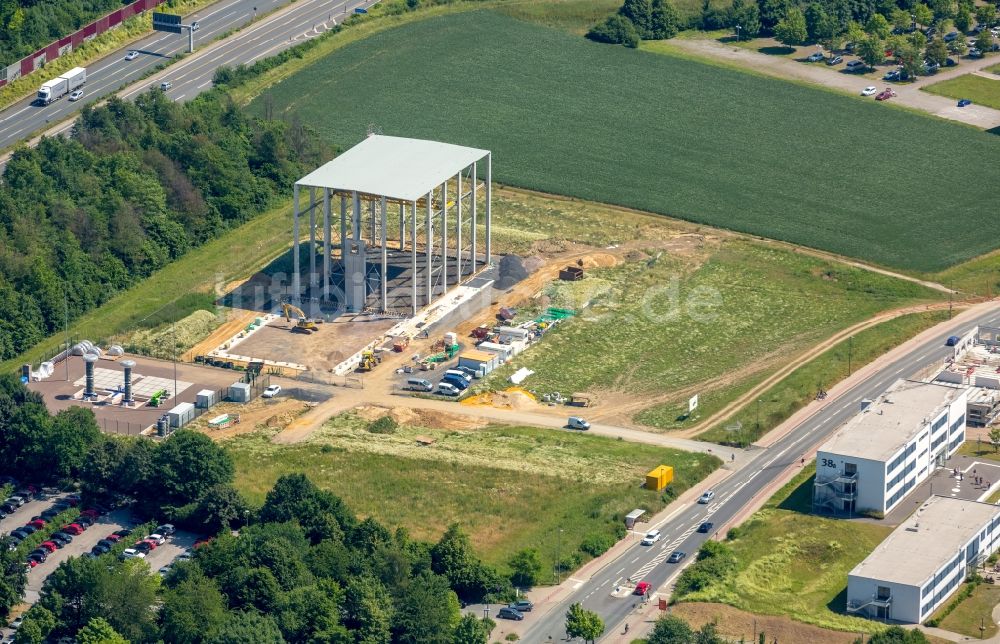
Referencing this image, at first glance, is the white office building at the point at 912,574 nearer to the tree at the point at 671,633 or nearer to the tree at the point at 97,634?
the tree at the point at 671,633

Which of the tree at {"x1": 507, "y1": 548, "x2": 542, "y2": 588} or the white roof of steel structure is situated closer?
the white roof of steel structure

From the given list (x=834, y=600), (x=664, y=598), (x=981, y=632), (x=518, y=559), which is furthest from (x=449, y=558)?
(x=981, y=632)

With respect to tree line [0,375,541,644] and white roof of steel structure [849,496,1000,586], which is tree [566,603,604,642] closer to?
tree line [0,375,541,644]

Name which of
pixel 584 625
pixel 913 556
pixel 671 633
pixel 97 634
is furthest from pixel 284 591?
pixel 913 556

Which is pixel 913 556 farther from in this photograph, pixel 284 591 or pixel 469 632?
pixel 284 591

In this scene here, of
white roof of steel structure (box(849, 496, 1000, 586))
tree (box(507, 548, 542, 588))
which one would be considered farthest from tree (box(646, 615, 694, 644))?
white roof of steel structure (box(849, 496, 1000, 586))

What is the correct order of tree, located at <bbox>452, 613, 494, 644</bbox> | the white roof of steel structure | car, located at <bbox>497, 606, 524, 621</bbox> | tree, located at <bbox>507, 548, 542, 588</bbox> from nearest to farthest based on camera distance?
tree, located at <bbox>452, 613, 494, 644</bbox> → car, located at <bbox>497, 606, 524, 621</bbox> → the white roof of steel structure → tree, located at <bbox>507, 548, 542, 588</bbox>

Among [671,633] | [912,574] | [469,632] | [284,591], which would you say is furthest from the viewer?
[912,574]
